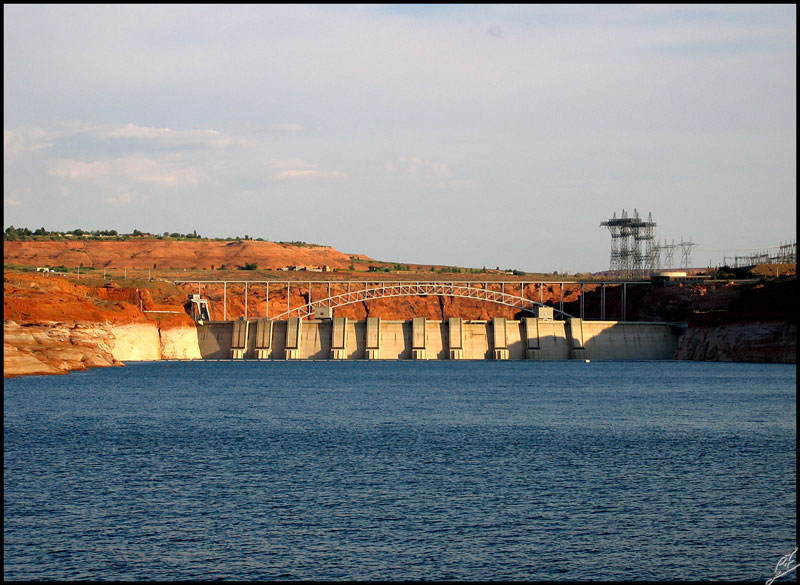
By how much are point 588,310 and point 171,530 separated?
453ft

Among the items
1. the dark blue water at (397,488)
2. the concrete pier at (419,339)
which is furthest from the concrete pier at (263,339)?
the dark blue water at (397,488)

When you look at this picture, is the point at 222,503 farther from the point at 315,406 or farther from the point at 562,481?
the point at 315,406

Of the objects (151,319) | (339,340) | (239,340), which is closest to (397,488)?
(151,319)

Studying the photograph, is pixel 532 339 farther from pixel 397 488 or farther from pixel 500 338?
pixel 397 488

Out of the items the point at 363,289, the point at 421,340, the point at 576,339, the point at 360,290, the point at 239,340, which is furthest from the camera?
the point at 363,289

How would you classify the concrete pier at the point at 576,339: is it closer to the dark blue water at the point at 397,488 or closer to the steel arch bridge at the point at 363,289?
the steel arch bridge at the point at 363,289

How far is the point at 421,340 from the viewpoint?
127 metres

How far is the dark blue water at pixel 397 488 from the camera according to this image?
2509 centimetres

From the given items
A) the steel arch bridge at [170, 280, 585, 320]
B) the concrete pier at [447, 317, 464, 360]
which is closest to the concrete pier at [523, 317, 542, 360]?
the concrete pier at [447, 317, 464, 360]

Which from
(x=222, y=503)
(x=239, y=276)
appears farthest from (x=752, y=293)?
(x=222, y=503)

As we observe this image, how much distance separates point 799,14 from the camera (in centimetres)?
2333

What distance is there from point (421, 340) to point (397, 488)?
304 feet

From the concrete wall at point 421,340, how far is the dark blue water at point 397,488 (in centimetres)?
5739

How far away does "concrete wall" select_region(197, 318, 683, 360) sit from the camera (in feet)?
413
